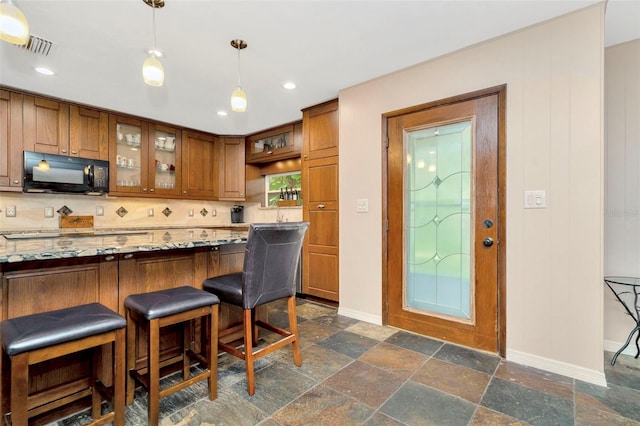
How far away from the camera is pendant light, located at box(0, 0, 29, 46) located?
129cm

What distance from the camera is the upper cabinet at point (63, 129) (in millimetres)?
3221

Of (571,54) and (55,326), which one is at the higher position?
(571,54)

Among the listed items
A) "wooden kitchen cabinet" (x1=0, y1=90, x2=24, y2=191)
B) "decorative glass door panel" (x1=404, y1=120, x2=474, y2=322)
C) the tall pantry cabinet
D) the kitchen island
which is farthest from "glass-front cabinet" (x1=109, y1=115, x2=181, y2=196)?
"decorative glass door panel" (x1=404, y1=120, x2=474, y2=322)

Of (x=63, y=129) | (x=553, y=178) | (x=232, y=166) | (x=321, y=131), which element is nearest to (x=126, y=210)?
(x=63, y=129)

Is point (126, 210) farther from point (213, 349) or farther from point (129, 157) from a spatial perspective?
point (213, 349)

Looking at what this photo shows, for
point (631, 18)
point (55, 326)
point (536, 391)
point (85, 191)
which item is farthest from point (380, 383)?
point (85, 191)

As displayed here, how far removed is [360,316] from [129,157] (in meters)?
3.68

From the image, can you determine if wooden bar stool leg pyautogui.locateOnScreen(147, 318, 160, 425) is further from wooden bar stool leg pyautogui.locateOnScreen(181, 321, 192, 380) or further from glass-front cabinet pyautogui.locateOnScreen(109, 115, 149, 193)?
glass-front cabinet pyautogui.locateOnScreen(109, 115, 149, 193)

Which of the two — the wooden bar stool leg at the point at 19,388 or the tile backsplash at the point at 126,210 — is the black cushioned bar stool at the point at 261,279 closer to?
the wooden bar stool leg at the point at 19,388

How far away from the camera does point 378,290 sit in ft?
9.45

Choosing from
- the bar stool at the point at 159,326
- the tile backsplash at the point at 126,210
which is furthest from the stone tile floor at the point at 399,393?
the tile backsplash at the point at 126,210

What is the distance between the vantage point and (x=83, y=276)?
1.56 meters

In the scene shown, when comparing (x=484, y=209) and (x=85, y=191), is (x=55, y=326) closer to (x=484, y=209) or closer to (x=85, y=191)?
(x=484, y=209)

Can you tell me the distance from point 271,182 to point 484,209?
360 cm
